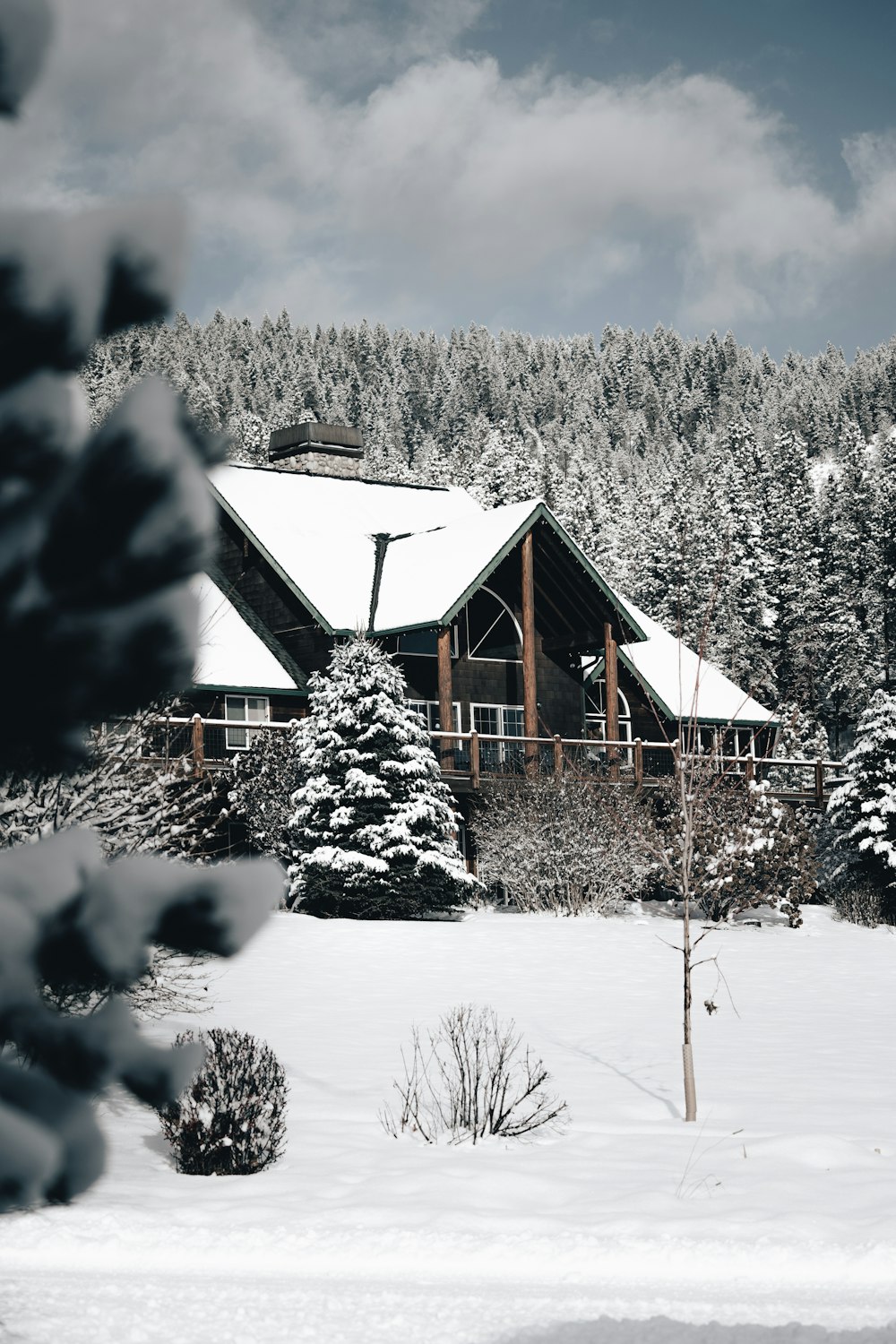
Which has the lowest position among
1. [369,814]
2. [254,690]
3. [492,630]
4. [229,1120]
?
[229,1120]

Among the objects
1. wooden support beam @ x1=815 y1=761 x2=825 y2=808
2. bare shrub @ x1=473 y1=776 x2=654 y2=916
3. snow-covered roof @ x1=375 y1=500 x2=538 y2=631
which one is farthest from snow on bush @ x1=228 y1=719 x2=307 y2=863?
wooden support beam @ x1=815 y1=761 x2=825 y2=808

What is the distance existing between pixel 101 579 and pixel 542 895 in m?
26.2

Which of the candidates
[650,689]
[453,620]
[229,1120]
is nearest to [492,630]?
[453,620]

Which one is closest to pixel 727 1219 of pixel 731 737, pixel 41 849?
pixel 41 849

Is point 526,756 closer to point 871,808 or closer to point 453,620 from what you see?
point 453,620

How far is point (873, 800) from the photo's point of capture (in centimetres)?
3178

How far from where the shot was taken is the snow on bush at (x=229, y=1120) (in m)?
11.2

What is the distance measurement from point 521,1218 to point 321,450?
117 feet

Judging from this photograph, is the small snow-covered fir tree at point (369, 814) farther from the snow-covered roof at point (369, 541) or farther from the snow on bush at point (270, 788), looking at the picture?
the snow-covered roof at point (369, 541)

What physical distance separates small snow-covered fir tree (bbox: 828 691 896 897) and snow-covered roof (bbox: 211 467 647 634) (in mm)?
5914

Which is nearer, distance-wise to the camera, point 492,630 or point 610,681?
point 610,681

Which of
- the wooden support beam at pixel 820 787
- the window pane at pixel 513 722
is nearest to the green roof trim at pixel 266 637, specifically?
the window pane at pixel 513 722

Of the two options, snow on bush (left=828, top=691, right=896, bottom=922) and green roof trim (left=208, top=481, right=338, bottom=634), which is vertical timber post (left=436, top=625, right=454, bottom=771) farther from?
snow on bush (left=828, top=691, right=896, bottom=922)

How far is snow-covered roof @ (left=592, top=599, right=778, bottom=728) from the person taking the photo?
37094 millimetres
